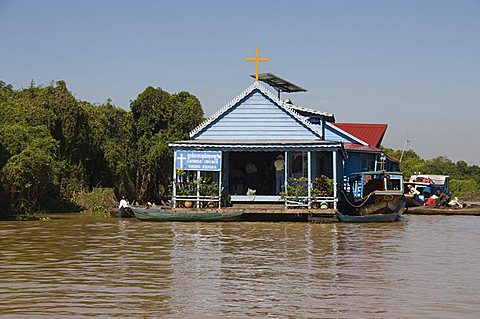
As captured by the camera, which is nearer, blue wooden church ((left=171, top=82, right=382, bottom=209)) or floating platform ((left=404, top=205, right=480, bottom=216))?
blue wooden church ((left=171, top=82, right=382, bottom=209))

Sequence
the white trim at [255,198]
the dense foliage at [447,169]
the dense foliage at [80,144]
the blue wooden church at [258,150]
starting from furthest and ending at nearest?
the dense foliage at [447,169], the dense foliage at [80,144], the white trim at [255,198], the blue wooden church at [258,150]

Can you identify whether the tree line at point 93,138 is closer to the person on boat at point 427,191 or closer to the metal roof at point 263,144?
the metal roof at point 263,144

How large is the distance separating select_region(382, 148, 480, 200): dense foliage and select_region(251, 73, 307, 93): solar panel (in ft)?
86.4

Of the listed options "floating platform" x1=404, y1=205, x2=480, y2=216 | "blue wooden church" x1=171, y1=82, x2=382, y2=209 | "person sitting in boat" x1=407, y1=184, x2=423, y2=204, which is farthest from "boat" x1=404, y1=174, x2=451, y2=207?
"blue wooden church" x1=171, y1=82, x2=382, y2=209

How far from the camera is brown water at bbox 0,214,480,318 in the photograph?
8773mm

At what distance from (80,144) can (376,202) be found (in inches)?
614

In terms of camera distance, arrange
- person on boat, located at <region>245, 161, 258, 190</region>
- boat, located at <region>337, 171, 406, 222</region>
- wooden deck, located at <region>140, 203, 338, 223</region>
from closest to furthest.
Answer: wooden deck, located at <region>140, 203, 338, 223</region>, boat, located at <region>337, 171, 406, 222</region>, person on boat, located at <region>245, 161, 258, 190</region>

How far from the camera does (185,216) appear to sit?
23422mm

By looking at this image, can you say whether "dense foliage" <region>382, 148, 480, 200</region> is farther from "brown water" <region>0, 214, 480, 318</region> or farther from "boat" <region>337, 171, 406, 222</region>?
"brown water" <region>0, 214, 480, 318</region>

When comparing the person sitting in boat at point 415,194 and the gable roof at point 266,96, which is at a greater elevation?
the gable roof at point 266,96

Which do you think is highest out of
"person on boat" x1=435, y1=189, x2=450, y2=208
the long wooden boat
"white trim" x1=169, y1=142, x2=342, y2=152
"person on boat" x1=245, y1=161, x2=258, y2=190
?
"white trim" x1=169, y1=142, x2=342, y2=152

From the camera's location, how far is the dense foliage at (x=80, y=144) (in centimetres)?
2572

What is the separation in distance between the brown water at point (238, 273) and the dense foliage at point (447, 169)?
1383 inches

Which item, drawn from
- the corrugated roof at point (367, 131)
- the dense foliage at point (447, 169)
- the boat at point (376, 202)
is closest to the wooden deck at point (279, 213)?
the boat at point (376, 202)
